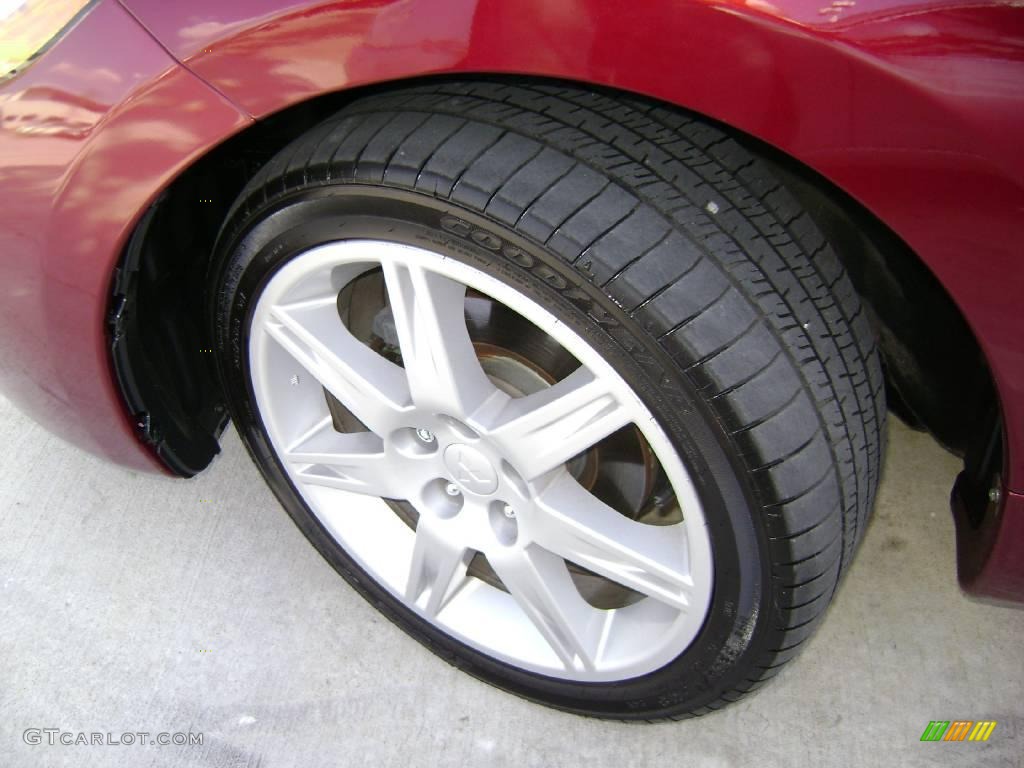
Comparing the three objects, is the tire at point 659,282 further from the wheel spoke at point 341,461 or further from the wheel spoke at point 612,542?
the wheel spoke at point 341,461

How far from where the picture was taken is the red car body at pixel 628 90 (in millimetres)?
852

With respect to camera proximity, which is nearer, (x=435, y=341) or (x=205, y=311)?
(x=435, y=341)

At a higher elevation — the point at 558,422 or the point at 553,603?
the point at 558,422

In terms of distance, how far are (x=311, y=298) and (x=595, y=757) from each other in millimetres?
973

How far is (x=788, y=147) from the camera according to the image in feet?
3.06

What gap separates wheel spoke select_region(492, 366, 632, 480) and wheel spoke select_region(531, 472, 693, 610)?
0.09m

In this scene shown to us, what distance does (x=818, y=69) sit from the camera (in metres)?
0.87

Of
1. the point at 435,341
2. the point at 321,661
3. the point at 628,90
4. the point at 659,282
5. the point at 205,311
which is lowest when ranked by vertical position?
the point at 321,661

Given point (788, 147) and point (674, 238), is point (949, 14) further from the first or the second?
point (674, 238)

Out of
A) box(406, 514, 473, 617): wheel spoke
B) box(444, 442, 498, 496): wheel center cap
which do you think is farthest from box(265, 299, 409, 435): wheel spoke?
box(406, 514, 473, 617): wheel spoke

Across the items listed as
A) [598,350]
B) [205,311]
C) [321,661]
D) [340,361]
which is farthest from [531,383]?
[321,661]

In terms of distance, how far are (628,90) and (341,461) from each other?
863mm

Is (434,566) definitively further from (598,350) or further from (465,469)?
(598,350)

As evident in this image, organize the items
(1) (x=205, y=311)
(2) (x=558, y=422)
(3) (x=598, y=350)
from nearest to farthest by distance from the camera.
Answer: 1. (3) (x=598, y=350)
2. (2) (x=558, y=422)
3. (1) (x=205, y=311)
